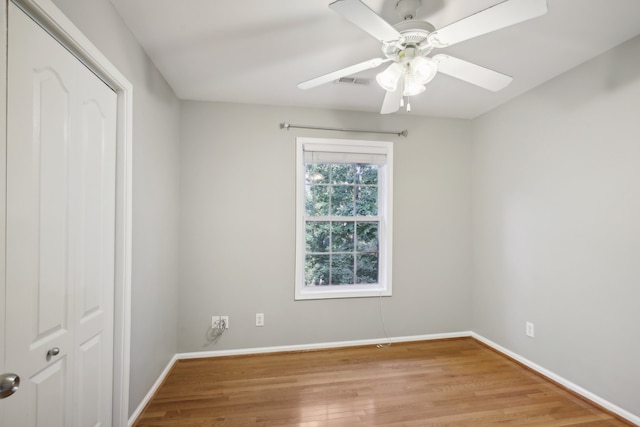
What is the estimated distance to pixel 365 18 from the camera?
3.95 feet

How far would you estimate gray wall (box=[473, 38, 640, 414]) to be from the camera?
6.19 feet

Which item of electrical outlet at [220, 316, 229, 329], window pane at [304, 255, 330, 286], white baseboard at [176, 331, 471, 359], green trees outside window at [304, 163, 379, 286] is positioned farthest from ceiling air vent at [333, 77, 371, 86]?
white baseboard at [176, 331, 471, 359]

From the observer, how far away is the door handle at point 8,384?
0.91 meters

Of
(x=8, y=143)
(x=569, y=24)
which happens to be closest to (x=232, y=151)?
(x=8, y=143)

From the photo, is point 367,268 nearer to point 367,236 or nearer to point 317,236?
point 367,236

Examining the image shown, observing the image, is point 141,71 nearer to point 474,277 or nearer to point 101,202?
point 101,202

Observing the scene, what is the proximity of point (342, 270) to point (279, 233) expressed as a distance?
2.72 feet

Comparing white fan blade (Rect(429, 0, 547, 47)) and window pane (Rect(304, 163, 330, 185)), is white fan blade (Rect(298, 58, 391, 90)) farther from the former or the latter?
window pane (Rect(304, 163, 330, 185))

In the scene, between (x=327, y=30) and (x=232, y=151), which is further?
(x=232, y=151)

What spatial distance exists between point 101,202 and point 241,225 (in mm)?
1382

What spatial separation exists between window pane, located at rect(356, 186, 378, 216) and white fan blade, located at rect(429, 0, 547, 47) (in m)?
1.89

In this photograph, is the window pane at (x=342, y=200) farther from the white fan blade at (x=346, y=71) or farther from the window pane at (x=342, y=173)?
the white fan blade at (x=346, y=71)

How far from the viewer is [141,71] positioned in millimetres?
1940

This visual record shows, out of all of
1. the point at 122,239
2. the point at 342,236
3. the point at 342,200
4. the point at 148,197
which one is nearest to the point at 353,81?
the point at 342,200
